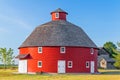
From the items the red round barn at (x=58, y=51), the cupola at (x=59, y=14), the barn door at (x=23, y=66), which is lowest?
the barn door at (x=23, y=66)

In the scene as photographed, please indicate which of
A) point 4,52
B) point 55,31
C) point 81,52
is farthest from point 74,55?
point 4,52

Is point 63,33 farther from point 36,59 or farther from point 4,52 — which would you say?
point 4,52

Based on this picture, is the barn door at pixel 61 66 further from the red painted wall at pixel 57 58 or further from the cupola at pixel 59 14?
the cupola at pixel 59 14

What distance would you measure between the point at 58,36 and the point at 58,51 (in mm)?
3109

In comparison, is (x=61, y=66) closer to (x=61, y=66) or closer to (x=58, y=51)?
(x=61, y=66)

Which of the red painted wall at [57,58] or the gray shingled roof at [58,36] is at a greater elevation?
the gray shingled roof at [58,36]

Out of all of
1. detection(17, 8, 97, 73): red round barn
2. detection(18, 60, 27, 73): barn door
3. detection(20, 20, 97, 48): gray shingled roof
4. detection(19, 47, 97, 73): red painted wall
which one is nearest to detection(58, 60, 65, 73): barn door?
detection(17, 8, 97, 73): red round barn

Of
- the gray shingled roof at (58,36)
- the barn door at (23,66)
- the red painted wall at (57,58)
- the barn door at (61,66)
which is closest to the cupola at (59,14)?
the gray shingled roof at (58,36)

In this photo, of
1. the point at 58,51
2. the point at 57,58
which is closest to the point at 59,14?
the point at 58,51

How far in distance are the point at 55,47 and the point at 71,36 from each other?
4148 mm

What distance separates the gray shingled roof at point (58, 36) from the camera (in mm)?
60031

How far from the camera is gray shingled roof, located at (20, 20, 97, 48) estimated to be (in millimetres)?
60031

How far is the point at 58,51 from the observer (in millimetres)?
59438

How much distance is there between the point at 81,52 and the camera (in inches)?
2367
